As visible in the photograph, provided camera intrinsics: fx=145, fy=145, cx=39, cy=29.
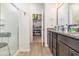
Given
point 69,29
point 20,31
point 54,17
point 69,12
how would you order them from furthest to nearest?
point 54,17
point 20,31
point 69,12
point 69,29

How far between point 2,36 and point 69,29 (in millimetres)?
1334

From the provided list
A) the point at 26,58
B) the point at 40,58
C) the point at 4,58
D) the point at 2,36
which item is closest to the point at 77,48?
the point at 40,58

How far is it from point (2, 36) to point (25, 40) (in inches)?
90.5

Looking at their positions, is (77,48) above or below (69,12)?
below

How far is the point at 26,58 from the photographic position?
130cm

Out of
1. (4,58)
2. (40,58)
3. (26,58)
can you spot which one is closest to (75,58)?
(40,58)

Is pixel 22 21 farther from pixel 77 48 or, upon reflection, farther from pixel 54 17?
pixel 77 48

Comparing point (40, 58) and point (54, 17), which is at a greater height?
point (54, 17)

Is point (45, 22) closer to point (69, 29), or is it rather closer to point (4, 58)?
point (69, 29)

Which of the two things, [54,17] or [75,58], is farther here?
[54,17]

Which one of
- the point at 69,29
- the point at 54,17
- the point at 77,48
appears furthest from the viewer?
the point at 54,17

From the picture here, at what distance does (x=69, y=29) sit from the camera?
2.93 m

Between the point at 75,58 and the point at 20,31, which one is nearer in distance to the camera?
the point at 75,58

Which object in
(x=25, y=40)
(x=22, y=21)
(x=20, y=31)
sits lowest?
(x=25, y=40)
